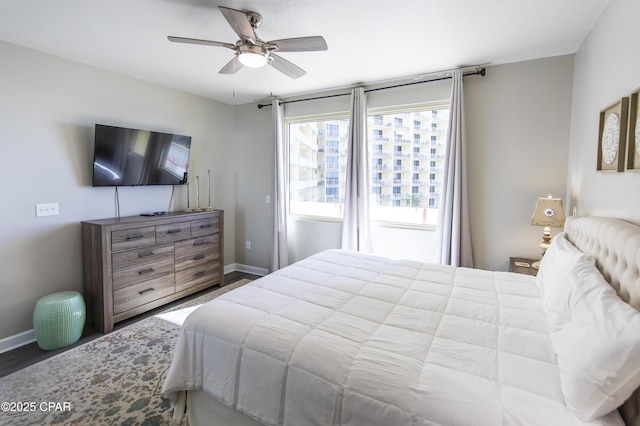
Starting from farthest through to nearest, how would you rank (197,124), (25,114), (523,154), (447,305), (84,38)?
(197,124), (523,154), (25,114), (84,38), (447,305)

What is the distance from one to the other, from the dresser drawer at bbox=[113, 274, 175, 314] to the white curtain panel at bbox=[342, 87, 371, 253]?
2319 millimetres

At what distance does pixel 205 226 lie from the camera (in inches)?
161

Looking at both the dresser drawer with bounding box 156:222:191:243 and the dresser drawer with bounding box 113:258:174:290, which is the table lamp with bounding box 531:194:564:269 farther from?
the dresser drawer with bounding box 113:258:174:290

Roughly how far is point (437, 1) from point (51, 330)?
4.11 meters

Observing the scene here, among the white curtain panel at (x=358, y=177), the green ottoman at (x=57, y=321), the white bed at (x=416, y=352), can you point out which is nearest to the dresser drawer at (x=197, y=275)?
the green ottoman at (x=57, y=321)

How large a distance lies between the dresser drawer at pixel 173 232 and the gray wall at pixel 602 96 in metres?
4.02

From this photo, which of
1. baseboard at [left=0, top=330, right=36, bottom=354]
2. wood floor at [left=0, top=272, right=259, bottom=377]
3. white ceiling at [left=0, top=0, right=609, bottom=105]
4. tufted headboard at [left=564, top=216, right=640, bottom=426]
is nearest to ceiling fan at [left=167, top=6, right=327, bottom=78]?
white ceiling at [left=0, top=0, right=609, bottom=105]

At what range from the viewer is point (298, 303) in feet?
6.09

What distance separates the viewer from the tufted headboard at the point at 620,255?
3.43 ft

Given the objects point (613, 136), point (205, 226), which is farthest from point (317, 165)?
point (613, 136)

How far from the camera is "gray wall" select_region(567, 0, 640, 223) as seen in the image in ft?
5.54

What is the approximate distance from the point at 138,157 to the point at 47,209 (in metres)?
1.01

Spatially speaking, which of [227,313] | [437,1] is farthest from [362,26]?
[227,313]

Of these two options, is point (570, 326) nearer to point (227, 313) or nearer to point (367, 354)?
point (367, 354)
